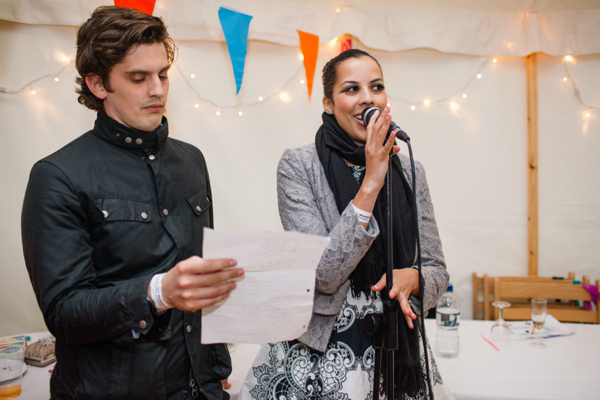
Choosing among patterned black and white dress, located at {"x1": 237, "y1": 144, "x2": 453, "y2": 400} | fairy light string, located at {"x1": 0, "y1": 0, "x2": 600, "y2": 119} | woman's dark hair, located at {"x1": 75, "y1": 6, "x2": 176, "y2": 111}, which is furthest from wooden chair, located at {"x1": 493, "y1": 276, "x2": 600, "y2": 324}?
woman's dark hair, located at {"x1": 75, "y1": 6, "x2": 176, "y2": 111}

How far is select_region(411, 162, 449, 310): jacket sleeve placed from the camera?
4.48 feet

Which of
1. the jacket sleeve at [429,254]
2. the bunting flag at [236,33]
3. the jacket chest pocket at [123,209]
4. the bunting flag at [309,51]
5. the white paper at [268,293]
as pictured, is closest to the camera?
the white paper at [268,293]

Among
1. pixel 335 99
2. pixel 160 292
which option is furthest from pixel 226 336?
pixel 335 99

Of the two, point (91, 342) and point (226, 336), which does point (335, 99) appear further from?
point (91, 342)

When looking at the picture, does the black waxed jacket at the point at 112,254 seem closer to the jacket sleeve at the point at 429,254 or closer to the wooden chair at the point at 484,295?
the jacket sleeve at the point at 429,254

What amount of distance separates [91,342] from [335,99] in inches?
38.7

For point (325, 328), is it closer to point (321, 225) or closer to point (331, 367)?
point (331, 367)

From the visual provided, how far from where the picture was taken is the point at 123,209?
113cm

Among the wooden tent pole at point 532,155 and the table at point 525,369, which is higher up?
the wooden tent pole at point 532,155

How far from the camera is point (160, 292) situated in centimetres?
97

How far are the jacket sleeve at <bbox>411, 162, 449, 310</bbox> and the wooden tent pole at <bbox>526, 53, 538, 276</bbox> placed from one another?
5.55 feet

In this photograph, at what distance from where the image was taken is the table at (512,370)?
1600 mm

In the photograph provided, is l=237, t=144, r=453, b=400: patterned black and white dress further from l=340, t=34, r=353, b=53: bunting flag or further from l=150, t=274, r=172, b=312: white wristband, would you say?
l=340, t=34, r=353, b=53: bunting flag

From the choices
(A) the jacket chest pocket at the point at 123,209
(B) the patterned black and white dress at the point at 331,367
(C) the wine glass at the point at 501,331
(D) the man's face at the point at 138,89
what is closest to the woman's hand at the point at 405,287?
(B) the patterned black and white dress at the point at 331,367
